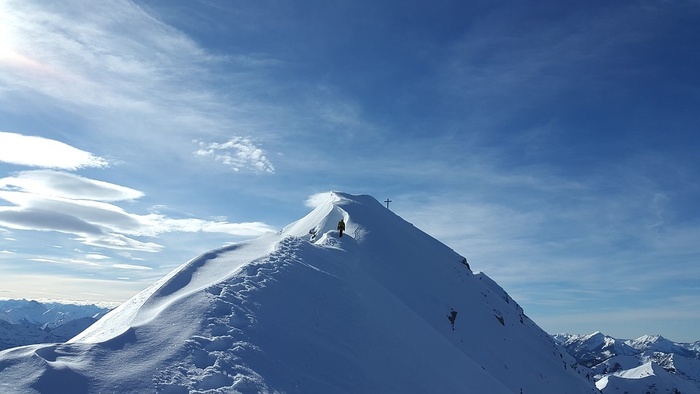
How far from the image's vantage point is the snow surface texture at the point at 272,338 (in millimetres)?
12875

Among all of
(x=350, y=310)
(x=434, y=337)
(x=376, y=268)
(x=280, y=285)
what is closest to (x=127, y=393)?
(x=280, y=285)

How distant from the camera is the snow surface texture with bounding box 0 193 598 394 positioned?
12.9 metres

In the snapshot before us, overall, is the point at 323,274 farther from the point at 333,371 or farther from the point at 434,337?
the point at 333,371

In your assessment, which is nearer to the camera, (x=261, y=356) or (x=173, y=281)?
(x=261, y=356)

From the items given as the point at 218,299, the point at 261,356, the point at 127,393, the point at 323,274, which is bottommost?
the point at 127,393

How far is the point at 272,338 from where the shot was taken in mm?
16766

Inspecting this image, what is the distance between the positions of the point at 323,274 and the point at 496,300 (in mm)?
38512

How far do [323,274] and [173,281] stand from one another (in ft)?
26.2

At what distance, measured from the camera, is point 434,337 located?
27359 millimetres

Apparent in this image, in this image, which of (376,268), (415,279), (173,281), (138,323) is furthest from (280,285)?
(415,279)

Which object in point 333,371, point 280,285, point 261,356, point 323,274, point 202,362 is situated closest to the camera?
point 202,362

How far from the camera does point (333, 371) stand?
54.0 ft

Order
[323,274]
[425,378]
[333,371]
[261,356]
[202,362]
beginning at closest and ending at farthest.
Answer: [202,362] → [261,356] → [333,371] → [425,378] → [323,274]

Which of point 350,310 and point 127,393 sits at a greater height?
point 350,310
